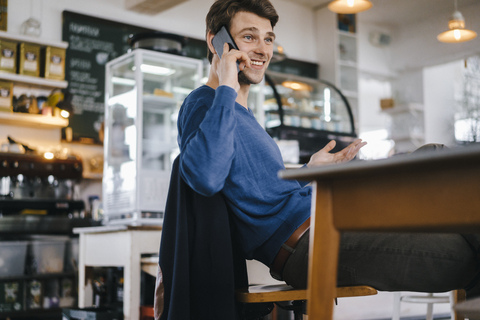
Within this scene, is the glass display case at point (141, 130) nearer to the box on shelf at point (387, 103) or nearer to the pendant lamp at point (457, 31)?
the pendant lamp at point (457, 31)

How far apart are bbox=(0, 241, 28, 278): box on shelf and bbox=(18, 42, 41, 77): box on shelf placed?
5.14ft

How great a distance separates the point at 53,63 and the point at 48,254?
1.78 meters

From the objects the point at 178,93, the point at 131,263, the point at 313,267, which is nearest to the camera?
the point at 313,267

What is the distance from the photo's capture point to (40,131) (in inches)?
181

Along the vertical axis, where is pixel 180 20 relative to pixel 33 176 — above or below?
above

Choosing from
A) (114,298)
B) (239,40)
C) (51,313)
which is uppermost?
(239,40)

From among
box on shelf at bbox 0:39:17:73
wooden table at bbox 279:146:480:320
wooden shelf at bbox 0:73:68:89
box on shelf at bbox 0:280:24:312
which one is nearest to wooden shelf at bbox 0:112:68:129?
wooden shelf at bbox 0:73:68:89

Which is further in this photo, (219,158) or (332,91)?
(332,91)

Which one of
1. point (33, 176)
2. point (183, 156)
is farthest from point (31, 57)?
point (183, 156)

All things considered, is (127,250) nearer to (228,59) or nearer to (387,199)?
(228,59)

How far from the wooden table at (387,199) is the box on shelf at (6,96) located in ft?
13.2

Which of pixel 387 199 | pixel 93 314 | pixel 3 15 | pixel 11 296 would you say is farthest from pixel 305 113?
pixel 387 199

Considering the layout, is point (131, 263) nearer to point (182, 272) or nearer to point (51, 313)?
point (182, 272)

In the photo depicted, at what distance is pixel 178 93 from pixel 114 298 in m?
1.81
